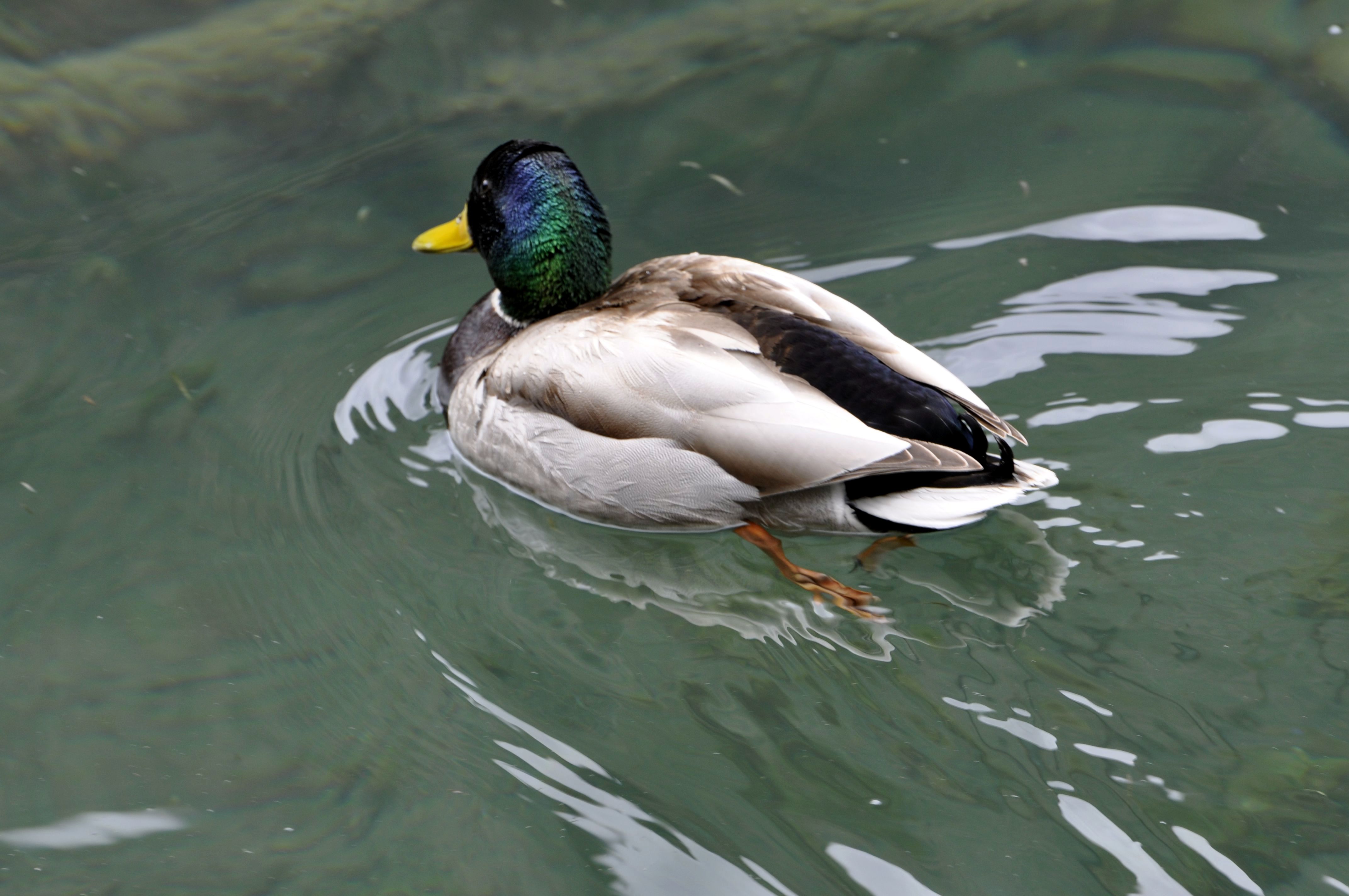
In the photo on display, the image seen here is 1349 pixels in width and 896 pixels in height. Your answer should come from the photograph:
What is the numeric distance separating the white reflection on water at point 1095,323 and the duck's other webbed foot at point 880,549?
813mm

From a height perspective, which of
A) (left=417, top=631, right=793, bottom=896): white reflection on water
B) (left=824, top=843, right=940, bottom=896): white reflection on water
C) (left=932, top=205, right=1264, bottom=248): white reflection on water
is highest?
(left=932, top=205, right=1264, bottom=248): white reflection on water

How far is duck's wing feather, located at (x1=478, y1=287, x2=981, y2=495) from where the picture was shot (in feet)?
9.62

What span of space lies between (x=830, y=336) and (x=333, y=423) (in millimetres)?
1802

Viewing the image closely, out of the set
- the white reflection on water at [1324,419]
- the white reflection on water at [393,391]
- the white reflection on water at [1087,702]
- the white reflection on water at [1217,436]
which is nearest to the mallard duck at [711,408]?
the white reflection on water at [393,391]

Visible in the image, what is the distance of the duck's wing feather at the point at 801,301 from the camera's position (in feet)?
10.4

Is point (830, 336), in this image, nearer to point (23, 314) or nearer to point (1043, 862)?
point (1043, 862)

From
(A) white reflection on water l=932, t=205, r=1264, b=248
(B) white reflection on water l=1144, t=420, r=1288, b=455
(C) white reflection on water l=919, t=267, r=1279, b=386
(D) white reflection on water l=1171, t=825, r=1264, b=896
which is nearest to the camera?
(D) white reflection on water l=1171, t=825, r=1264, b=896

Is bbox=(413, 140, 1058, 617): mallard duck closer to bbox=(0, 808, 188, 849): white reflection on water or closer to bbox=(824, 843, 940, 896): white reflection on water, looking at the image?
bbox=(824, 843, 940, 896): white reflection on water

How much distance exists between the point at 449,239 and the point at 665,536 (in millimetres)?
1328

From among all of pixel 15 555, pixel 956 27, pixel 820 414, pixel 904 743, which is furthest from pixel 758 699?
pixel 956 27

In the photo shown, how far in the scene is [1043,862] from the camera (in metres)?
2.41

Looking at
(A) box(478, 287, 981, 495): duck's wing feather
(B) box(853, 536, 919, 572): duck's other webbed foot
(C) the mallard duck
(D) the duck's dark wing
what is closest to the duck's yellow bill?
(C) the mallard duck

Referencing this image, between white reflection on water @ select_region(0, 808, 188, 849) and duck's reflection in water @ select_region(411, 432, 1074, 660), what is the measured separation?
116cm

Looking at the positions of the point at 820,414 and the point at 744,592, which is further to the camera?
the point at 744,592
